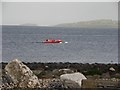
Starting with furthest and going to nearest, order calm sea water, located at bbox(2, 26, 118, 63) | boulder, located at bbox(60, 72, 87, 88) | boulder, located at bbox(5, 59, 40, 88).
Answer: calm sea water, located at bbox(2, 26, 118, 63), boulder, located at bbox(5, 59, 40, 88), boulder, located at bbox(60, 72, 87, 88)

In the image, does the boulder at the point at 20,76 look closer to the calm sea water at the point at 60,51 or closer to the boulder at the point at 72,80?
the boulder at the point at 72,80

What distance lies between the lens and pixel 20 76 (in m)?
17.4

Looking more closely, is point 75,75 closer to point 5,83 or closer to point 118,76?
point 5,83

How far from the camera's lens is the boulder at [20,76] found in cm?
1709

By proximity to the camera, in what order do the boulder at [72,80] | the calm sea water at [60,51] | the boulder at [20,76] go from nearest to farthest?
the boulder at [72,80]
the boulder at [20,76]
the calm sea water at [60,51]

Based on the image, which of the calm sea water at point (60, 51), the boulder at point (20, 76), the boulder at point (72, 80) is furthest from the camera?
the calm sea water at point (60, 51)

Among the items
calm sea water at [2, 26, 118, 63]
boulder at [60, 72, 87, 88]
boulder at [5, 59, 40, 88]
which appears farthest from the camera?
calm sea water at [2, 26, 118, 63]

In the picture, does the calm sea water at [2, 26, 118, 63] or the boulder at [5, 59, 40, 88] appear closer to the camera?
the boulder at [5, 59, 40, 88]

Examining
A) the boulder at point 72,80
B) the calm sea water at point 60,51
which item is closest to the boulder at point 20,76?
the boulder at point 72,80

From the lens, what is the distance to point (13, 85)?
56.6 feet

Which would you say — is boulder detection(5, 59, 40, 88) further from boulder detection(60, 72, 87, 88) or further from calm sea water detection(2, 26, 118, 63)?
calm sea water detection(2, 26, 118, 63)

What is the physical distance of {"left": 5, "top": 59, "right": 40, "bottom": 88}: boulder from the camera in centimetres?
1709

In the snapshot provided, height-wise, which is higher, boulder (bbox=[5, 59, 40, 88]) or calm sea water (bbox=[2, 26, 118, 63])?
boulder (bbox=[5, 59, 40, 88])

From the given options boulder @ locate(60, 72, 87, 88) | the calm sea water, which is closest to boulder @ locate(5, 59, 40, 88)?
boulder @ locate(60, 72, 87, 88)
